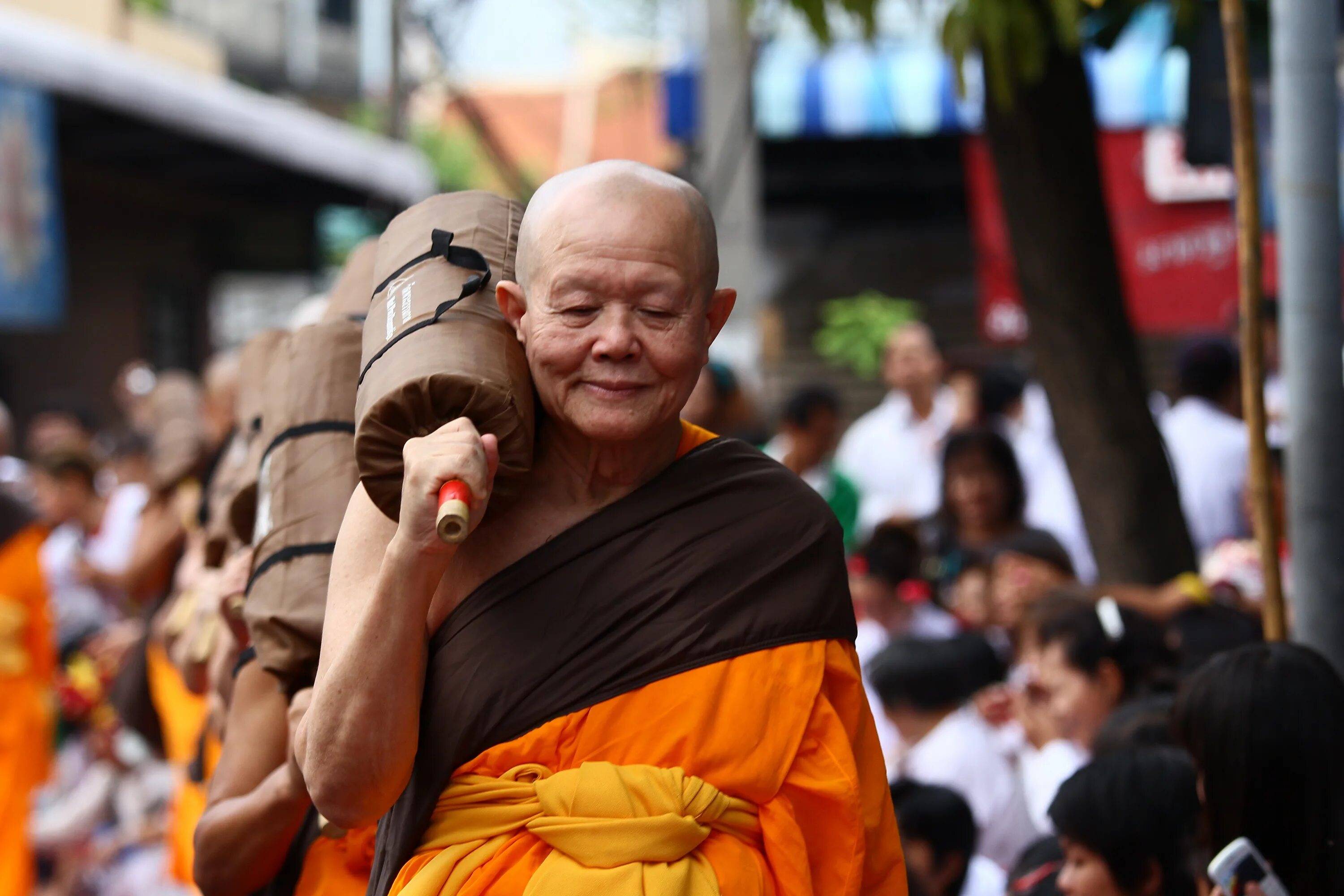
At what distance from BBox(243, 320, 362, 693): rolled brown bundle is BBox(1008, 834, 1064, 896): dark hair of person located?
1525 millimetres

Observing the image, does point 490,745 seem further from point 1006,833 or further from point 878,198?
point 878,198

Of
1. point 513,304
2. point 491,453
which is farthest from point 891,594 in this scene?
point 491,453

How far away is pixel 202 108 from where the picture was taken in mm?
10945

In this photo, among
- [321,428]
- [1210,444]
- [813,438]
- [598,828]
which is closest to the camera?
[598,828]

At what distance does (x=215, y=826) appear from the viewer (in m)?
2.73

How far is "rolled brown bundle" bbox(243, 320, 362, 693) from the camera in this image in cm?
254

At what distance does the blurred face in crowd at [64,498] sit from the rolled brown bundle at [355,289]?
239 inches

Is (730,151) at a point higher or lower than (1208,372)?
higher

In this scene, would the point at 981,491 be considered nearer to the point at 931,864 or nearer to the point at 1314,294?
the point at 931,864

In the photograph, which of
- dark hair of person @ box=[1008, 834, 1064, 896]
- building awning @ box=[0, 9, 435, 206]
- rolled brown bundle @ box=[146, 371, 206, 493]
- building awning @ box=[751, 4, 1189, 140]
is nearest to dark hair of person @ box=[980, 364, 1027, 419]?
building awning @ box=[751, 4, 1189, 140]

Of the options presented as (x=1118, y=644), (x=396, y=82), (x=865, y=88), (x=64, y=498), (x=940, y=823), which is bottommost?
(x=940, y=823)

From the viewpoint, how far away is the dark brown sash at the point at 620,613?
2068 mm

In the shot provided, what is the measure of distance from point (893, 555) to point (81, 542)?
4.87 metres

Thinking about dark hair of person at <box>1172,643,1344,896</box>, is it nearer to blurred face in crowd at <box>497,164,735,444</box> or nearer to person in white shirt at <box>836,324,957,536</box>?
blurred face in crowd at <box>497,164,735,444</box>
